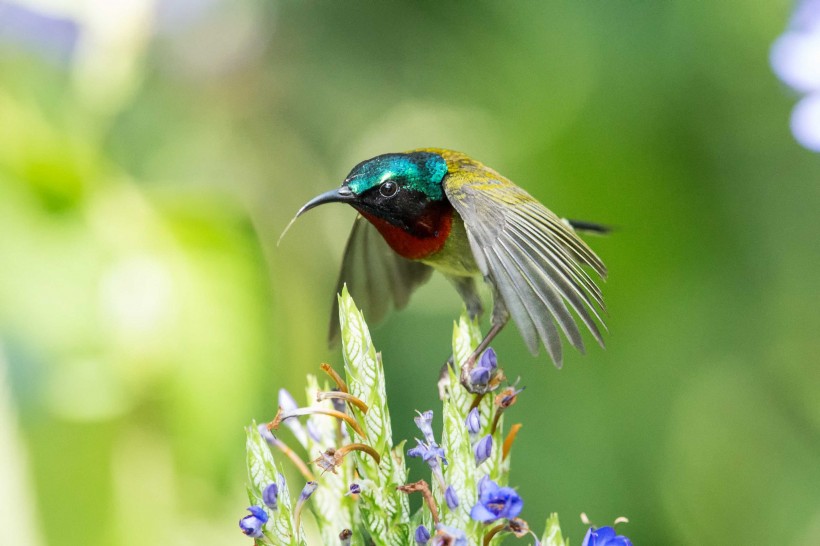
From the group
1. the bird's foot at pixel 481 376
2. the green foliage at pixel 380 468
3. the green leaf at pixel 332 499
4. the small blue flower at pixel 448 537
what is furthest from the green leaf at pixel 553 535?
the green leaf at pixel 332 499

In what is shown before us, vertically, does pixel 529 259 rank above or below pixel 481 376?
above

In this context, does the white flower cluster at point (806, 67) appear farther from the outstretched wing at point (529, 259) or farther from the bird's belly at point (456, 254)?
the bird's belly at point (456, 254)

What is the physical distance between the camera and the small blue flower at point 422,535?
1.24 m

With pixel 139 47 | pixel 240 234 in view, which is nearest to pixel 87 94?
pixel 139 47

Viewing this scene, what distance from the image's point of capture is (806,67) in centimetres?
181

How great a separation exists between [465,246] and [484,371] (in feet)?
2.37

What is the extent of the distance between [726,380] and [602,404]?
45 cm

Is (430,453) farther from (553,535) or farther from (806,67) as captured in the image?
(806,67)

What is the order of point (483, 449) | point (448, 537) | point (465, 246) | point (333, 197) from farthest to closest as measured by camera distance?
1. point (465, 246)
2. point (333, 197)
3. point (483, 449)
4. point (448, 537)

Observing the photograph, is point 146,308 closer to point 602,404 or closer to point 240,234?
point 240,234

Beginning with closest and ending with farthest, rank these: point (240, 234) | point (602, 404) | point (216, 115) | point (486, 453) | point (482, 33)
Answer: point (486, 453) → point (240, 234) → point (602, 404) → point (216, 115) → point (482, 33)

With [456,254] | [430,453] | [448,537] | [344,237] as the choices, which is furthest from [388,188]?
[344,237]

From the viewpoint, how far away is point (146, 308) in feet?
7.91

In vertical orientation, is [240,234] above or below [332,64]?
below
